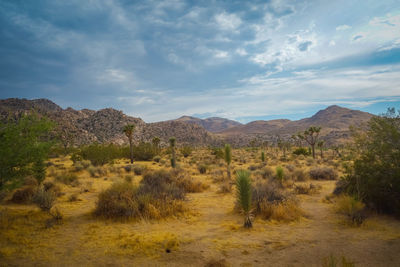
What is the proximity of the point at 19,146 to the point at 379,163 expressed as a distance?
38.0 feet

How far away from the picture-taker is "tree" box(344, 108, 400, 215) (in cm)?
729

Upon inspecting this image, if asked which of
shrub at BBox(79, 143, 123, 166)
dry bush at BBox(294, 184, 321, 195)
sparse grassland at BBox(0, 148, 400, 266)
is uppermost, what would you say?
shrub at BBox(79, 143, 123, 166)

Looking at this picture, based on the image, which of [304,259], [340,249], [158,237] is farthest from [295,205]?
[158,237]

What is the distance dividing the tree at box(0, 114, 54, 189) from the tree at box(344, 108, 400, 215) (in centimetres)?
1075

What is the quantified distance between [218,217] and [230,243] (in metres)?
2.57

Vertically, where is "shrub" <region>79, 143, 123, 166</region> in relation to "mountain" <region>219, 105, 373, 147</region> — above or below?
below

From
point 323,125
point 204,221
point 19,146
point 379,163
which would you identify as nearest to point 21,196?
point 19,146

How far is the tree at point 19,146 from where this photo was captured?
600 centimetres

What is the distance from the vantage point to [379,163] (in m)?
7.88

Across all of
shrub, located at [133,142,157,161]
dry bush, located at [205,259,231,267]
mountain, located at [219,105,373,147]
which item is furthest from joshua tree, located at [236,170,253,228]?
mountain, located at [219,105,373,147]

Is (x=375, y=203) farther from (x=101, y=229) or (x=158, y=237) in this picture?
(x=101, y=229)

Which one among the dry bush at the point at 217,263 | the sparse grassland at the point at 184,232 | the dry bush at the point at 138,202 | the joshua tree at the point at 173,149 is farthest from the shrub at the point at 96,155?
the dry bush at the point at 217,263

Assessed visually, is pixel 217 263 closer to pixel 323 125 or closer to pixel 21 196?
pixel 21 196

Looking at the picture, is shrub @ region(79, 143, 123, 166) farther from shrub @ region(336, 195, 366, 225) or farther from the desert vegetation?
shrub @ region(336, 195, 366, 225)
